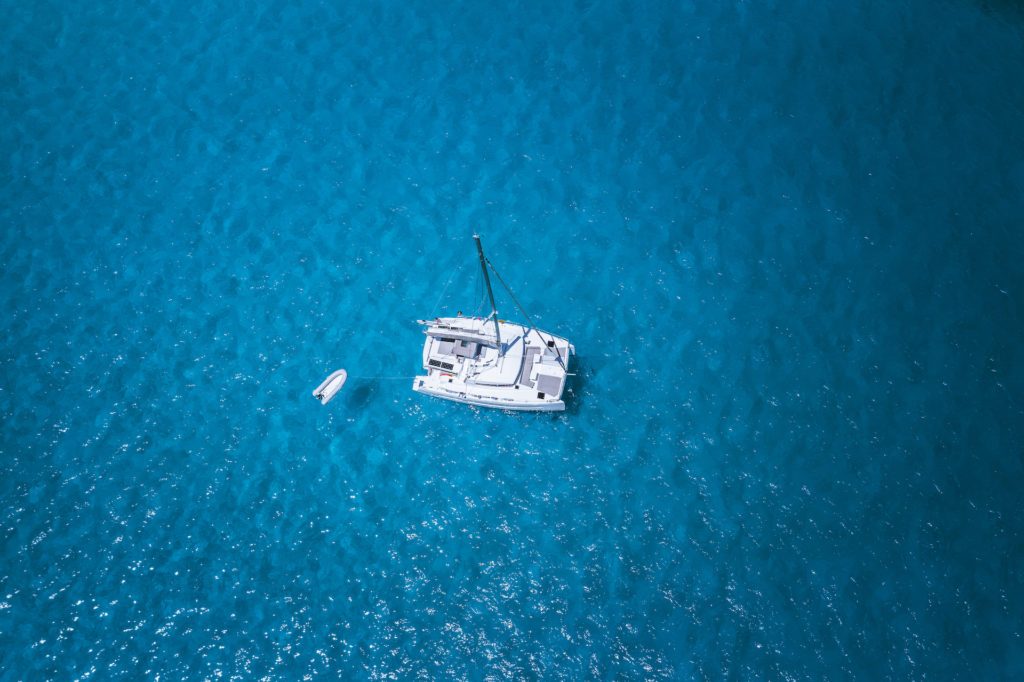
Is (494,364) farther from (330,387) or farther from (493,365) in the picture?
(330,387)

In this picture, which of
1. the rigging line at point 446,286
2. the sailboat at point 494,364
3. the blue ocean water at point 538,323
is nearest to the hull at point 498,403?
the sailboat at point 494,364

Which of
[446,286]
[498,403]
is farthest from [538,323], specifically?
[446,286]

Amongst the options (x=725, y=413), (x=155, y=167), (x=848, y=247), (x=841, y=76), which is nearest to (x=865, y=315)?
(x=848, y=247)

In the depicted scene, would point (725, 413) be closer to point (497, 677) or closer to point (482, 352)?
point (482, 352)

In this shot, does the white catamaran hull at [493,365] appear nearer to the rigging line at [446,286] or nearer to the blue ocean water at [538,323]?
the blue ocean water at [538,323]

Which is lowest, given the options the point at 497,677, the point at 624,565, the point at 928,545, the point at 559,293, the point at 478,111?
the point at 497,677
